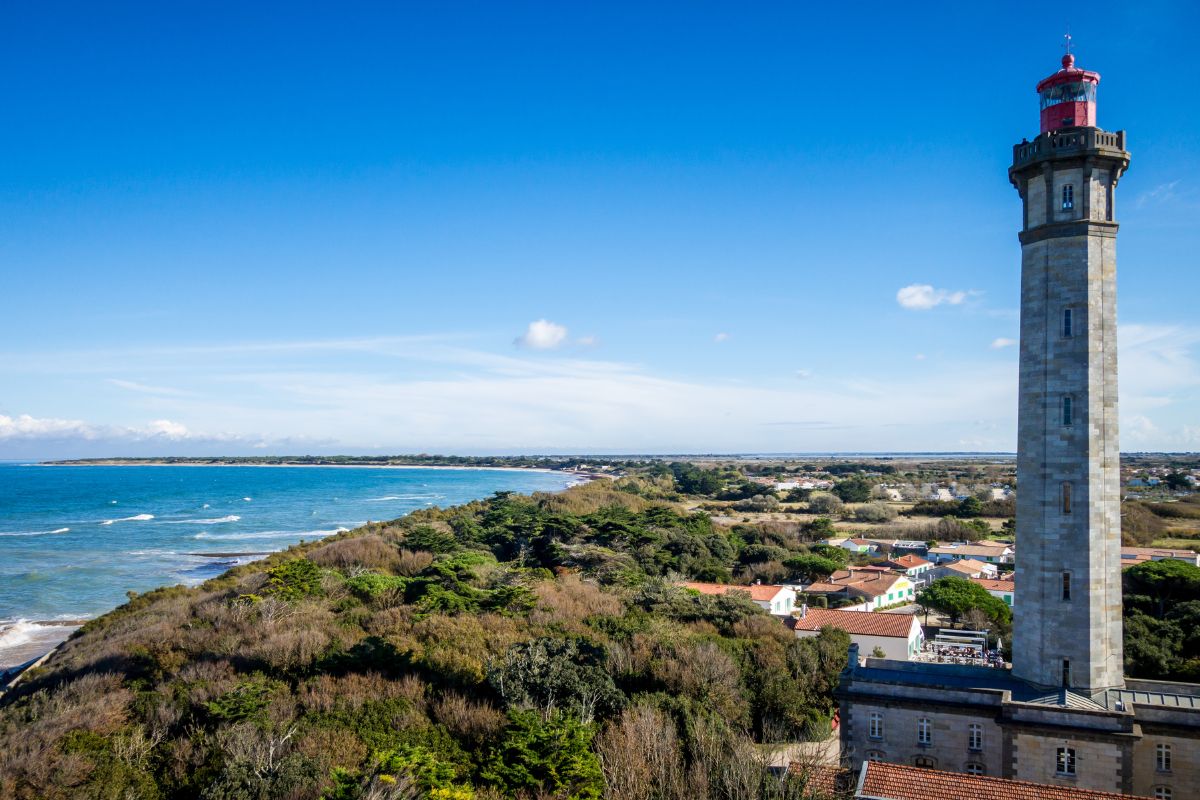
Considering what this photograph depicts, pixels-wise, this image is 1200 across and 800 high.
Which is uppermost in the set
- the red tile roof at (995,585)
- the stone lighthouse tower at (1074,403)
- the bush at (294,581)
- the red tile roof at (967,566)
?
the stone lighthouse tower at (1074,403)

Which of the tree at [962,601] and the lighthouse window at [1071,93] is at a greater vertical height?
the lighthouse window at [1071,93]

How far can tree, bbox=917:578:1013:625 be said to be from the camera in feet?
98.2

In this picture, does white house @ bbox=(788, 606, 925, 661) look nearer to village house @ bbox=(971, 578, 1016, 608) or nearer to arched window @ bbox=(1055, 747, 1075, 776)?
village house @ bbox=(971, 578, 1016, 608)

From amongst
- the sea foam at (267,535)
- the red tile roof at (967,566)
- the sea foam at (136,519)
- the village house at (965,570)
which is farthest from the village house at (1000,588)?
the sea foam at (136,519)

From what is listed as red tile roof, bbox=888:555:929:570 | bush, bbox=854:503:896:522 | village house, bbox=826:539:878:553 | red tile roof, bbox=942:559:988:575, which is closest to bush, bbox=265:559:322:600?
red tile roof, bbox=888:555:929:570

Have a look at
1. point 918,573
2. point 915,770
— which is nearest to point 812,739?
point 915,770

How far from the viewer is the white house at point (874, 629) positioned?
24.3 meters

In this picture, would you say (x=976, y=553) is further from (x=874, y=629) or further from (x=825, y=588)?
(x=874, y=629)

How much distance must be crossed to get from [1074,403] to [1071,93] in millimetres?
5512

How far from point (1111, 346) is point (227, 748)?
1575 centimetres

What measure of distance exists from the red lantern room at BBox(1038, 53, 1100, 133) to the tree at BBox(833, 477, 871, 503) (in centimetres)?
7935

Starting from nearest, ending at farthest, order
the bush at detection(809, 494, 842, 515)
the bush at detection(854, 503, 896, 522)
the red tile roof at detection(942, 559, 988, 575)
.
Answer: the red tile roof at detection(942, 559, 988, 575) < the bush at detection(854, 503, 896, 522) < the bush at detection(809, 494, 842, 515)

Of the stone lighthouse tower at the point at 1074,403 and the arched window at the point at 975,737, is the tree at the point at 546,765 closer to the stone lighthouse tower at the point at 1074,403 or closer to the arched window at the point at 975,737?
the arched window at the point at 975,737

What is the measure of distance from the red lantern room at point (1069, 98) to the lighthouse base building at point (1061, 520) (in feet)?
0.07
